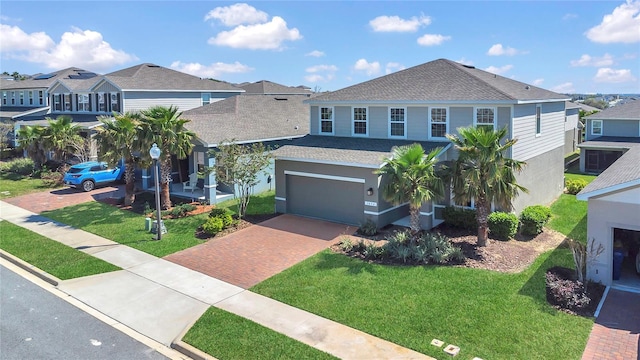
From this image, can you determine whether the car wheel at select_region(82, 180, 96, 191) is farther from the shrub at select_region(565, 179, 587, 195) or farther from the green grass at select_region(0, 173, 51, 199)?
the shrub at select_region(565, 179, 587, 195)

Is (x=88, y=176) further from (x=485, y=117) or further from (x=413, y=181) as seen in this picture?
(x=485, y=117)

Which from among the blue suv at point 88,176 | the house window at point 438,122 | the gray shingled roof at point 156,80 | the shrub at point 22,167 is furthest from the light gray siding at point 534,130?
the shrub at point 22,167

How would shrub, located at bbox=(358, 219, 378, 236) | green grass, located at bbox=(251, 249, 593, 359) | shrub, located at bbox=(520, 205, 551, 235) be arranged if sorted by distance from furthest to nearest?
shrub, located at bbox=(358, 219, 378, 236) → shrub, located at bbox=(520, 205, 551, 235) → green grass, located at bbox=(251, 249, 593, 359)

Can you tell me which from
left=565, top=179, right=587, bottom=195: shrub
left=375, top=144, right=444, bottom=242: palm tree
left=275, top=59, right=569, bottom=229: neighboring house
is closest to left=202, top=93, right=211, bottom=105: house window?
left=275, top=59, right=569, bottom=229: neighboring house

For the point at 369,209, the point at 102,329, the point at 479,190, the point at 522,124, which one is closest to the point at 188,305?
the point at 102,329

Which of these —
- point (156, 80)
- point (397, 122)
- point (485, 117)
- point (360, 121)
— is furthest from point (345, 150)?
point (156, 80)

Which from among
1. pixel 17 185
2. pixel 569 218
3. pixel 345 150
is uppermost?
pixel 345 150

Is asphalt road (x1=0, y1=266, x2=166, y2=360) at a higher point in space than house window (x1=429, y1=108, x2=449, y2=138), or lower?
lower
